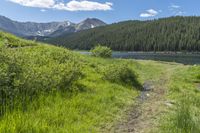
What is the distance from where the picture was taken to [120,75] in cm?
2717

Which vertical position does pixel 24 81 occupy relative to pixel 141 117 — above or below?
above

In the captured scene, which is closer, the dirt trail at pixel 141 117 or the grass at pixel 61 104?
the grass at pixel 61 104

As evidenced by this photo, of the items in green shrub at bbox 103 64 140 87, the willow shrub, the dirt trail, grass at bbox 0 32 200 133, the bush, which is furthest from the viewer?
the bush

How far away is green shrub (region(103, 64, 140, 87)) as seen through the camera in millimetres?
26469

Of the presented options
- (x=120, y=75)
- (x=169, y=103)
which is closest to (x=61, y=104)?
(x=169, y=103)

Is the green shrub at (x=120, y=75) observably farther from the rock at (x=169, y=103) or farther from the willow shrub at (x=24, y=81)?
the rock at (x=169, y=103)

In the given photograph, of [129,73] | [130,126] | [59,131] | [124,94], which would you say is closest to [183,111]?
[130,126]

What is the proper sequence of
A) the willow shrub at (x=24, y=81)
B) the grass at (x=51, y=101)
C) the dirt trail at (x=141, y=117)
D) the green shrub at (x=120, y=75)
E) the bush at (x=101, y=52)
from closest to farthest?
the grass at (x=51, y=101)
the dirt trail at (x=141, y=117)
the willow shrub at (x=24, y=81)
the green shrub at (x=120, y=75)
the bush at (x=101, y=52)

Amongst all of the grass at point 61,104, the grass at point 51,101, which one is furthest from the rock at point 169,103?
the grass at point 51,101

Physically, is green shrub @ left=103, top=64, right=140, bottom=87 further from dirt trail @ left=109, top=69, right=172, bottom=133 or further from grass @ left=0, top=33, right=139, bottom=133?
grass @ left=0, top=33, right=139, bottom=133

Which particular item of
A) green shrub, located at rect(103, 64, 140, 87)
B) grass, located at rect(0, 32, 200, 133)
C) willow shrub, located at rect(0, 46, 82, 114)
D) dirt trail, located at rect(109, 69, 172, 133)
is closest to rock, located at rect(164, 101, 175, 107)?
dirt trail, located at rect(109, 69, 172, 133)

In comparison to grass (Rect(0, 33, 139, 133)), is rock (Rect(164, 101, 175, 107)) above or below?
→ below

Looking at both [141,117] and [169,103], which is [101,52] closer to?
[169,103]

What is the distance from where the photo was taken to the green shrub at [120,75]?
86.8 feet
